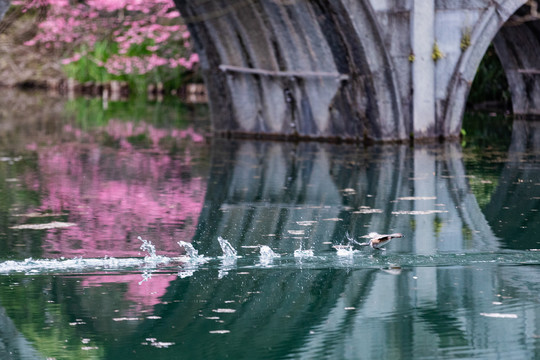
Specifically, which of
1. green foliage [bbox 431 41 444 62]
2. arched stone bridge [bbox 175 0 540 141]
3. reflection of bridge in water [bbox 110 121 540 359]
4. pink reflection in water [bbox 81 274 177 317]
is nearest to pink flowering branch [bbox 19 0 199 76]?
arched stone bridge [bbox 175 0 540 141]

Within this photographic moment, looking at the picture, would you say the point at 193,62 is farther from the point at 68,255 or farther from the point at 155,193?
the point at 68,255

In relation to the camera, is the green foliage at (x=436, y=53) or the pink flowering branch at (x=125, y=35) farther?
the pink flowering branch at (x=125, y=35)

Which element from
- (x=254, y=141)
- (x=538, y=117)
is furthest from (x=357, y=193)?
(x=538, y=117)

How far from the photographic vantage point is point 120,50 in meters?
27.6

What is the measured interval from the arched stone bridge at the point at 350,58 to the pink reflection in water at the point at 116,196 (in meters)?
1.29

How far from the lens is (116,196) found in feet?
28.9

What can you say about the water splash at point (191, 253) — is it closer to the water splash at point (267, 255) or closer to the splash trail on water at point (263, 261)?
the splash trail on water at point (263, 261)

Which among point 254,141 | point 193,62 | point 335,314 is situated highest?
point 193,62

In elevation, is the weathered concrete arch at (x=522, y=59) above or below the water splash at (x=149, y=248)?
above

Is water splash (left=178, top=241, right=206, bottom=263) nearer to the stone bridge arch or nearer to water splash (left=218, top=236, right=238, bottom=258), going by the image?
water splash (left=218, top=236, right=238, bottom=258)

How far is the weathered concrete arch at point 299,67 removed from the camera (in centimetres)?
1260

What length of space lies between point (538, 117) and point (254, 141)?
5251mm

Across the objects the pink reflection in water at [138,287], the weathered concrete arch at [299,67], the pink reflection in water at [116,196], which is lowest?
the pink reflection in water at [138,287]

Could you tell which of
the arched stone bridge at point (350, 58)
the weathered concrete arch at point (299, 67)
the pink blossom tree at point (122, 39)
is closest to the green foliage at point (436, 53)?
the arched stone bridge at point (350, 58)
